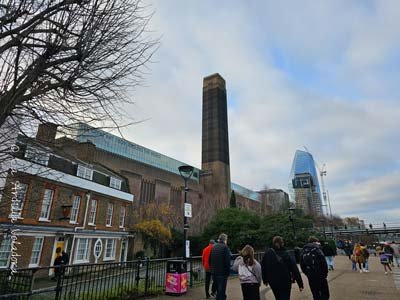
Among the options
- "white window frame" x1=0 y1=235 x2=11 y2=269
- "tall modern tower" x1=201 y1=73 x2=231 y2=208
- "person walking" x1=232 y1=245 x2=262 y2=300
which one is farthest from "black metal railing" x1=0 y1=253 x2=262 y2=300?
"tall modern tower" x1=201 y1=73 x2=231 y2=208

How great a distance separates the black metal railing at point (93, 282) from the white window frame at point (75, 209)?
42.3 ft

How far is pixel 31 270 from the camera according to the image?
19.1ft

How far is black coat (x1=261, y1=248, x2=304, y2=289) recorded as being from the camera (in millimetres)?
5438

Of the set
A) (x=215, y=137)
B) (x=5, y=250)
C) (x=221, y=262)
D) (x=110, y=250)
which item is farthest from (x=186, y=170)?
(x=215, y=137)

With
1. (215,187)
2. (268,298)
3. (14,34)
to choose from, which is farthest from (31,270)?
(215,187)

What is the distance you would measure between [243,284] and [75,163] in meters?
18.4

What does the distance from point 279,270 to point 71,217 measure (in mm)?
18051

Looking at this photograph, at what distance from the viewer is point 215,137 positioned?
74312 millimetres

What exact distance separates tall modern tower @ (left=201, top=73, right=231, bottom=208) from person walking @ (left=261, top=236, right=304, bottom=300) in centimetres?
6129

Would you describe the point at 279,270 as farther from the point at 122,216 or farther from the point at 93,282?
the point at 122,216

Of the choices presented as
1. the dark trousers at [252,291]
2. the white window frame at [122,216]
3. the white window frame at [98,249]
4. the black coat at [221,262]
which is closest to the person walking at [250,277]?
the dark trousers at [252,291]

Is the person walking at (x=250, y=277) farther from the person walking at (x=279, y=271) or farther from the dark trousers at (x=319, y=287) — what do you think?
the dark trousers at (x=319, y=287)

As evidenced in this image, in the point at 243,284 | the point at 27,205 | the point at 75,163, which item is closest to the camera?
the point at 243,284

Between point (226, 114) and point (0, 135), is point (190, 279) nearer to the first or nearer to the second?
point (0, 135)
